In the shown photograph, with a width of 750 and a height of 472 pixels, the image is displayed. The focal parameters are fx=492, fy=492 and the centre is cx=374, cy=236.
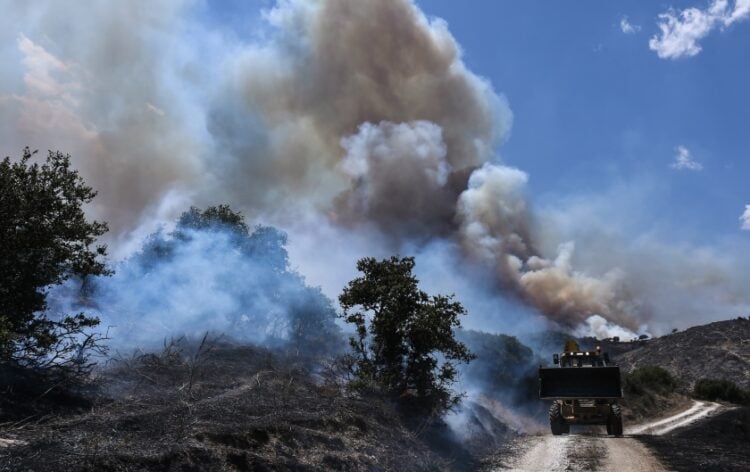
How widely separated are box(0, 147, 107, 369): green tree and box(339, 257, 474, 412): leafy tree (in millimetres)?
10152

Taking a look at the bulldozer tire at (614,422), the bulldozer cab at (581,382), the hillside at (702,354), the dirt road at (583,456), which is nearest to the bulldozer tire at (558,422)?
the bulldozer cab at (581,382)

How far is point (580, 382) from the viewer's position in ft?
73.0

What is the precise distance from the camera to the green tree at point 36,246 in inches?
578

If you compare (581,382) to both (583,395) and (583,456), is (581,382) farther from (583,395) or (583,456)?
(583,456)

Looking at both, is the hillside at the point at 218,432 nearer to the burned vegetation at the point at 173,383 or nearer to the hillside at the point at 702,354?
the burned vegetation at the point at 173,383

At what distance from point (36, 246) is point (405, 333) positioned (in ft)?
44.1

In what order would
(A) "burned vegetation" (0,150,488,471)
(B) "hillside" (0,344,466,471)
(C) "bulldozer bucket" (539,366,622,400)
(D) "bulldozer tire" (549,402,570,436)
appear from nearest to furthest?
(B) "hillside" (0,344,466,471), (A) "burned vegetation" (0,150,488,471), (C) "bulldozer bucket" (539,366,622,400), (D) "bulldozer tire" (549,402,570,436)

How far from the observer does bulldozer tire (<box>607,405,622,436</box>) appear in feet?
69.9

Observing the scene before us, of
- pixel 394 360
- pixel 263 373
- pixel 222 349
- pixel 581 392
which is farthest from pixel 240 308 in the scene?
pixel 581 392

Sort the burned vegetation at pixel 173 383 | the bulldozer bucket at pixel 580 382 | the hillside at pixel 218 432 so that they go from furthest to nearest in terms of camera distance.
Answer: the bulldozer bucket at pixel 580 382
the burned vegetation at pixel 173 383
the hillside at pixel 218 432

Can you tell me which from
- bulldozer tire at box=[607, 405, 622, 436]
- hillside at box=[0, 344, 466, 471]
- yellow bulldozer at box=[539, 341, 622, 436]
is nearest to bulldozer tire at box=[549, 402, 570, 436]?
yellow bulldozer at box=[539, 341, 622, 436]

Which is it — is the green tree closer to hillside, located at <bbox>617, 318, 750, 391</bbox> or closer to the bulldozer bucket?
the bulldozer bucket

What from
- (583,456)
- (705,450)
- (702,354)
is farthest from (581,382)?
(702,354)

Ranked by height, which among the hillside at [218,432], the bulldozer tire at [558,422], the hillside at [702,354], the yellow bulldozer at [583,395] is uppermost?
the hillside at [702,354]
